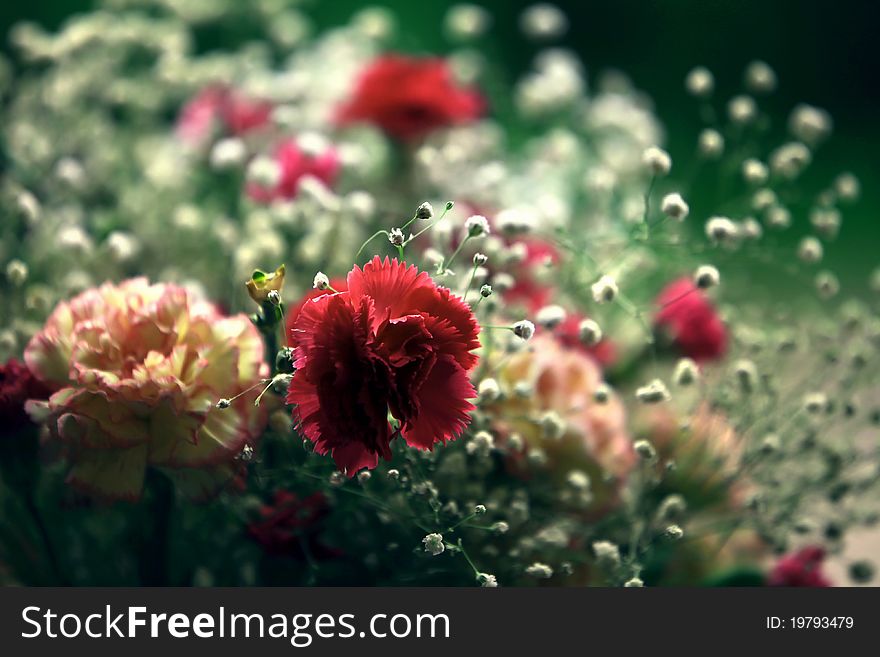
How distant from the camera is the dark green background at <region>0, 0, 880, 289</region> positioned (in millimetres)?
1031

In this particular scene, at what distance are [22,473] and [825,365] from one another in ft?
1.31

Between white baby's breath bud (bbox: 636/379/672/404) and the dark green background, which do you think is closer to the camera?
white baby's breath bud (bbox: 636/379/672/404)

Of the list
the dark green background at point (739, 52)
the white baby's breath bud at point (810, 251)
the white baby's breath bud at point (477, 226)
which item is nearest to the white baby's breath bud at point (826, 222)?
the white baby's breath bud at point (810, 251)

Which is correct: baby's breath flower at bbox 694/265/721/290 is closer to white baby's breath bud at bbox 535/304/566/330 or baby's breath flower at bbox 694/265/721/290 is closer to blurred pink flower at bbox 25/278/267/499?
white baby's breath bud at bbox 535/304/566/330

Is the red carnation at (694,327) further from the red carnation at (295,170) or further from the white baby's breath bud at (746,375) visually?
the red carnation at (295,170)

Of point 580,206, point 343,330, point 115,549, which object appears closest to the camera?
point 343,330

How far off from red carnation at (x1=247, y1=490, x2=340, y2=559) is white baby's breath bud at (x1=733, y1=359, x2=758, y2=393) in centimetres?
21

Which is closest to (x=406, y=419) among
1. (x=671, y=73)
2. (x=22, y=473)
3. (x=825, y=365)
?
(x=22, y=473)

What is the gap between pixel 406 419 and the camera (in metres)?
0.34

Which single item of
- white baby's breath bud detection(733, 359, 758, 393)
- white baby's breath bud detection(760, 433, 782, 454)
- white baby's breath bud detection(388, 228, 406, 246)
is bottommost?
white baby's breath bud detection(760, 433, 782, 454)

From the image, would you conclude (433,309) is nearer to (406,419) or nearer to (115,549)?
(406,419)

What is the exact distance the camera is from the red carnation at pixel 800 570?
1.67 ft

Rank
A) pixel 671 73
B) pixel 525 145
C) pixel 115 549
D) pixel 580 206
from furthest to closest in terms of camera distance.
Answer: pixel 671 73
pixel 525 145
pixel 580 206
pixel 115 549

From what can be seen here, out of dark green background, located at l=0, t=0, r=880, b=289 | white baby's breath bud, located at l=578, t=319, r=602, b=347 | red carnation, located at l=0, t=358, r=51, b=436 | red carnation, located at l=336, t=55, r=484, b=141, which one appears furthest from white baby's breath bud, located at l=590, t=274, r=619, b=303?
dark green background, located at l=0, t=0, r=880, b=289
